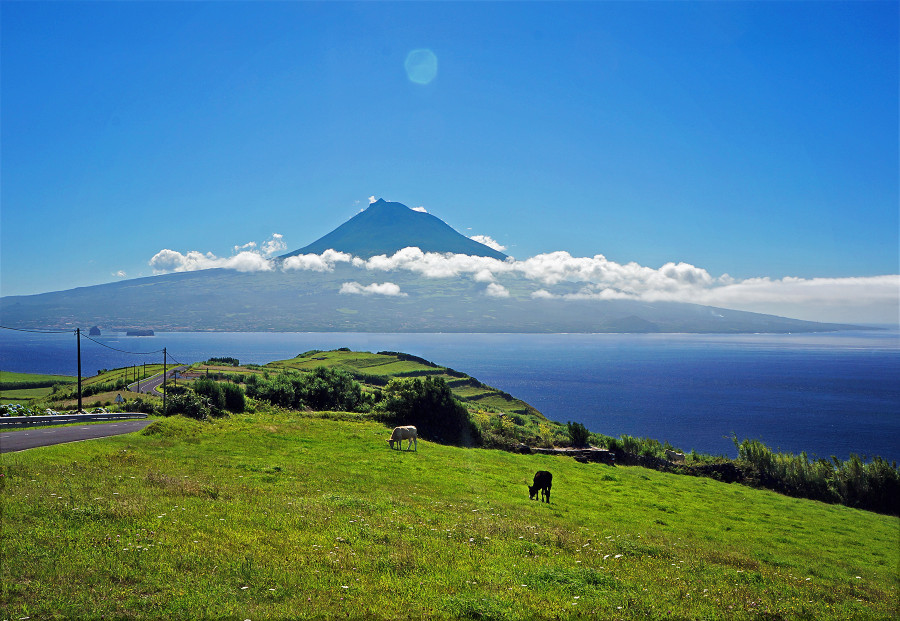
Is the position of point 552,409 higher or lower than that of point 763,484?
lower

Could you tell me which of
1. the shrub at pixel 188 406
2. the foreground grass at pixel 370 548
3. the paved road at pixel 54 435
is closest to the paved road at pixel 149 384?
the shrub at pixel 188 406

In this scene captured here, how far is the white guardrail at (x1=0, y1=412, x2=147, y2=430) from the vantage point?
29.0 m

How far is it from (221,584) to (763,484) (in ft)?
138

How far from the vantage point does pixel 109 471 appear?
52.7 feet

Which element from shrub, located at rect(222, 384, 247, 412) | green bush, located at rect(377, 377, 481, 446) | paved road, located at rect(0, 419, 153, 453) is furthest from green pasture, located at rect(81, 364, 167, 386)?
green bush, located at rect(377, 377, 481, 446)

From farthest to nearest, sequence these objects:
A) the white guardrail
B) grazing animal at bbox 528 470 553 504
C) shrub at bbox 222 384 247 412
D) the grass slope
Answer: the grass slope
shrub at bbox 222 384 247 412
the white guardrail
grazing animal at bbox 528 470 553 504

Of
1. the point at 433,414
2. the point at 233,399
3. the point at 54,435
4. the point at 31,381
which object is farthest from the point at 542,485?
the point at 31,381

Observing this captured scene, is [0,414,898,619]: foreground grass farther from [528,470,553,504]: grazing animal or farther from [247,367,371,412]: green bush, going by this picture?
[247,367,371,412]: green bush

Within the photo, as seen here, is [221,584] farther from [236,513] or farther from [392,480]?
[392,480]

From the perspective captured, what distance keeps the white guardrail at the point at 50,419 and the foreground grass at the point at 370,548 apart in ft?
37.8

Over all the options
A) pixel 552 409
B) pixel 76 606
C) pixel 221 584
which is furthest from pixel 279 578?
pixel 552 409

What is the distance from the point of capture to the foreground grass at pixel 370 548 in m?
8.23

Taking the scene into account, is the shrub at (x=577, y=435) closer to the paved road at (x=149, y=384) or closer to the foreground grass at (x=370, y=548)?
the foreground grass at (x=370, y=548)

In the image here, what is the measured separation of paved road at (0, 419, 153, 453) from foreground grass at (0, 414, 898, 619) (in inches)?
97.5
